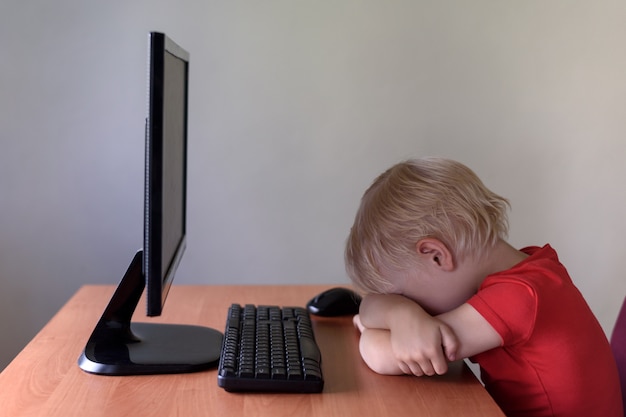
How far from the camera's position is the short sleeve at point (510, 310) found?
107 cm

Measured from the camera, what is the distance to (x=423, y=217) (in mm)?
1152

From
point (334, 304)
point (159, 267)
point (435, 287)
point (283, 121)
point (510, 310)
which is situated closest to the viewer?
point (159, 267)

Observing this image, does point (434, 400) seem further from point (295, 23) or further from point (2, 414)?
point (295, 23)

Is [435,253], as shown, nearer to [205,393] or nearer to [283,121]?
[205,393]

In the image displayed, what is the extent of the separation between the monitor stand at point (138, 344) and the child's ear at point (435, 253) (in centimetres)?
35

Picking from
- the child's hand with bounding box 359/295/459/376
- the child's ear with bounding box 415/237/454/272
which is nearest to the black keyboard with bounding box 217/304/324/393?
the child's hand with bounding box 359/295/459/376

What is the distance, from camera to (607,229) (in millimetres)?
2252

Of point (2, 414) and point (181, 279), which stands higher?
point (2, 414)

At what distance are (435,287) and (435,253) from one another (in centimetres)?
6

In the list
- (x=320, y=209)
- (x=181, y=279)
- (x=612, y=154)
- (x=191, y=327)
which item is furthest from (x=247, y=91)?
(x=612, y=154)

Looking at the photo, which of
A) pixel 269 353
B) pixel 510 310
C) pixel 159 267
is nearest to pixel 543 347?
pixel 510 310

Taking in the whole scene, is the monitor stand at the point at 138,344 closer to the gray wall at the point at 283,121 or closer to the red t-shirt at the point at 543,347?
the red t-shirt at the point at 543,347

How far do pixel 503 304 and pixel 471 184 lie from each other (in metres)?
0.21

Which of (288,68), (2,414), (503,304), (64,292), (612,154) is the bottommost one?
(64,292)
